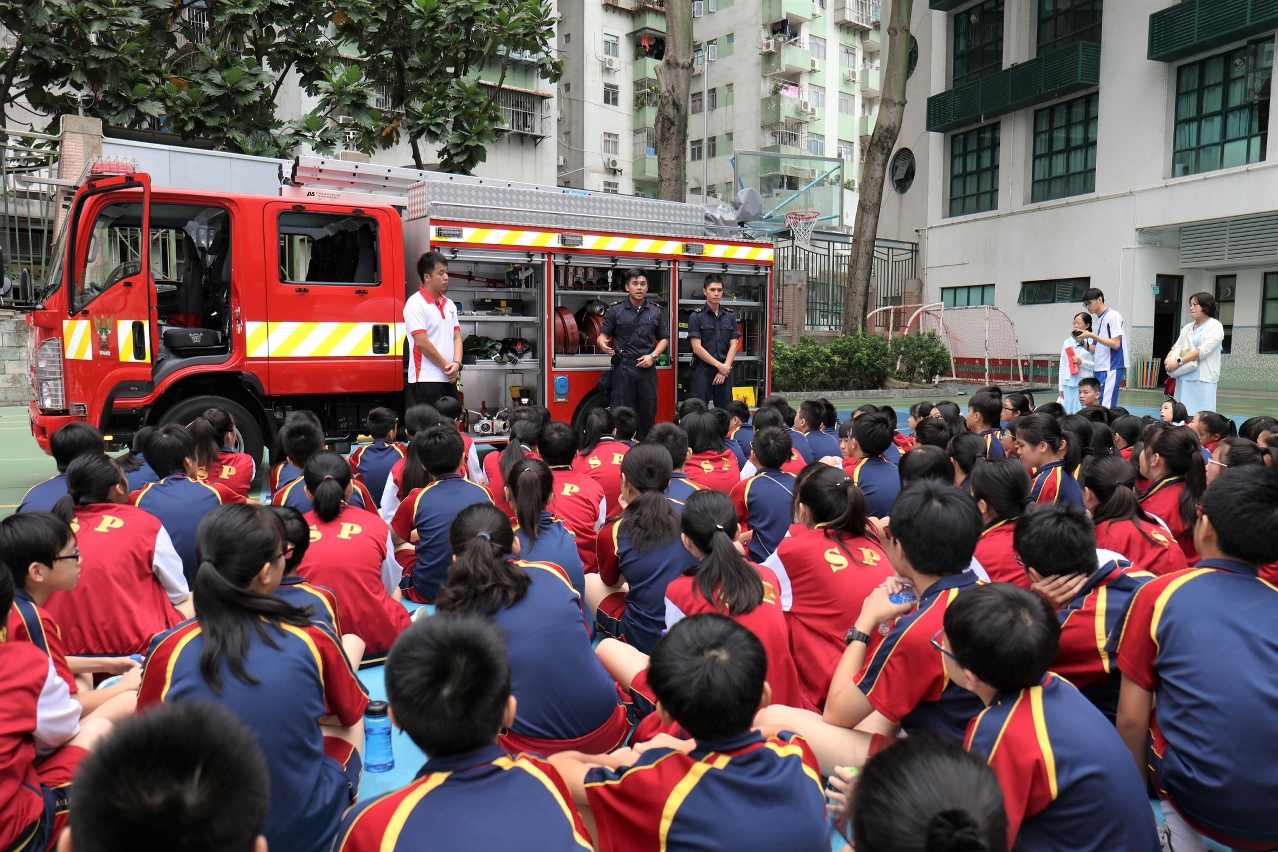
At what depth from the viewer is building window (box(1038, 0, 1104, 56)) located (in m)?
19.9

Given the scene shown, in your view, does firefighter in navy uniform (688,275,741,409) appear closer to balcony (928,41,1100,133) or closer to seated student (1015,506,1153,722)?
seated student (1015,506,1153,722)

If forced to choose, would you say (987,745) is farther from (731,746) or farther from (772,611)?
(772,611)

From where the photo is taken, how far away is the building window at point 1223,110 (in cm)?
1683

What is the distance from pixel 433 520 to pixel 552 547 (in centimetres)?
105

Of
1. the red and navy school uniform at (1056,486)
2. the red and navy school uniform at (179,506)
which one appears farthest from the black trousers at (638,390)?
the red and navy school uniform at (179,506)

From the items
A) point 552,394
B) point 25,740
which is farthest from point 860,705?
point 552,394

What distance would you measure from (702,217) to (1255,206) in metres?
12.9

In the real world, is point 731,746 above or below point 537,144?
below

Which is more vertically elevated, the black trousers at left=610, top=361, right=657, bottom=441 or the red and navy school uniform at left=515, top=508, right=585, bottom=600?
the black trousers at left=610, top=361, right=657, bottom=441

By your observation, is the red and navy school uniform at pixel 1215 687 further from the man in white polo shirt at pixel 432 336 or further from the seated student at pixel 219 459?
the man in white polo shirt at pixel 432 336

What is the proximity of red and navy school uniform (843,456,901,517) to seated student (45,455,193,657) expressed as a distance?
→ 11.3ft

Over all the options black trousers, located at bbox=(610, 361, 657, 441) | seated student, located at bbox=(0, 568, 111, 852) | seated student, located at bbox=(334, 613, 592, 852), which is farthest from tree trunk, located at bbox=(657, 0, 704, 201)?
seated student, located at bbox=(334, 613, 592, 852)

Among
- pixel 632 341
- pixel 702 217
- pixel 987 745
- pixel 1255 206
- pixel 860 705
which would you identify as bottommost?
pixel 860 705

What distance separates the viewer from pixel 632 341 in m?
A: 8.95
